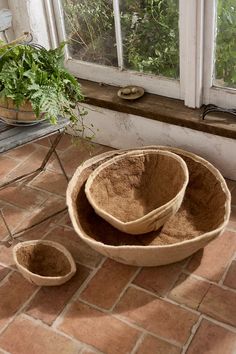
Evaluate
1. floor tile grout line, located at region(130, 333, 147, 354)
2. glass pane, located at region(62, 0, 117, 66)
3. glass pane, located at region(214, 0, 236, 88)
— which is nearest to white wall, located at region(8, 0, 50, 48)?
glass pane, located at region(62, 0, 117, 66)

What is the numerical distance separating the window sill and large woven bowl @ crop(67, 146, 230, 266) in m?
0.14

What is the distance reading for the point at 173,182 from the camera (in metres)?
1.87

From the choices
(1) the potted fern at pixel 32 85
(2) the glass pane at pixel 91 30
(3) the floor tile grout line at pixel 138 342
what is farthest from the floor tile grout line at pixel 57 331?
(2) the glass pane at pixel 91 30

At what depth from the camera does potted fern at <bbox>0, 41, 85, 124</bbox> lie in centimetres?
154

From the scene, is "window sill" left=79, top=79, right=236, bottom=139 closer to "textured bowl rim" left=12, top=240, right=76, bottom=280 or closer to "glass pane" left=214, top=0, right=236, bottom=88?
"glass pane" left=214, top=0, right=236, bottom=88

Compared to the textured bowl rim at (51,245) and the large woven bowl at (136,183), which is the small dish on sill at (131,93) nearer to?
the large woven bowl at (136,183)

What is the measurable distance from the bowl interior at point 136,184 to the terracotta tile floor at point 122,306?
208 millimetres

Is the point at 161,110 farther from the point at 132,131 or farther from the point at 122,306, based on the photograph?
the point at 122,306

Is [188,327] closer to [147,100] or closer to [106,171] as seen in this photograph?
[106,171]

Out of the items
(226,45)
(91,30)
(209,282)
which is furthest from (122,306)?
(91,30)

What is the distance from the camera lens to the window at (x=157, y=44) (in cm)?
182

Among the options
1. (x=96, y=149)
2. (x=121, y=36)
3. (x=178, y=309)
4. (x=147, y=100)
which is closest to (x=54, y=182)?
(x=96, y=149)

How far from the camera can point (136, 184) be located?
1973mm

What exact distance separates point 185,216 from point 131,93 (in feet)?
2.11
